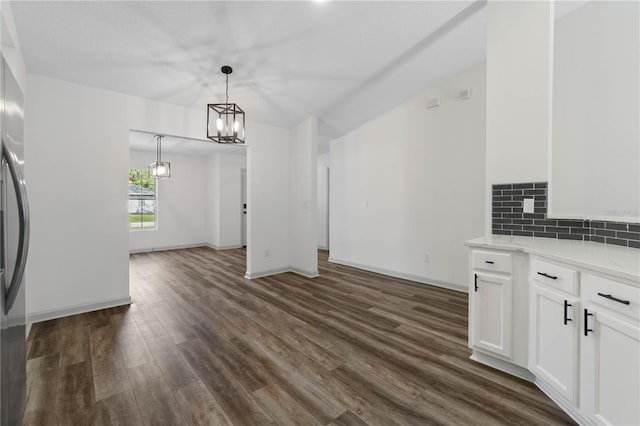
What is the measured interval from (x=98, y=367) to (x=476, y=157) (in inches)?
176

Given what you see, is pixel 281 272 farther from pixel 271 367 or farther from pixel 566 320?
pixel 566 320

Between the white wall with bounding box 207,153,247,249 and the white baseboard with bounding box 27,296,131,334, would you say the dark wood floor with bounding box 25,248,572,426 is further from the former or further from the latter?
the white wall with bounding box 207,153,247,249

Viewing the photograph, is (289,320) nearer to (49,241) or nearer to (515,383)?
(515,383)

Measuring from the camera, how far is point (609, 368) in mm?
1254

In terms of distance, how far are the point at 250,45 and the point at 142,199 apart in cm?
596

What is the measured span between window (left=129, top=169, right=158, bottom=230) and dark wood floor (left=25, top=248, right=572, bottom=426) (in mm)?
4246

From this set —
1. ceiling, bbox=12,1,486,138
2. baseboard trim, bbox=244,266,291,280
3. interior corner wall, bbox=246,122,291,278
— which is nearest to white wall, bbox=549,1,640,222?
ceiling, bbox=12,1,486,138

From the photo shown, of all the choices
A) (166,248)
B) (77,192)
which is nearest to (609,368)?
(77,192)

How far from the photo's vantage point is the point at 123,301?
329 centimetres

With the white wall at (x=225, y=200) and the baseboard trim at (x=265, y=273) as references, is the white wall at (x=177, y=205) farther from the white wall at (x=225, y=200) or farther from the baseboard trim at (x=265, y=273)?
the baseboard trim at (x=265, y=273)

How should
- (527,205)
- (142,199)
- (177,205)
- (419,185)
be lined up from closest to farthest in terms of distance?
(527,205) < (419,185) < (142,199) < (177,205)

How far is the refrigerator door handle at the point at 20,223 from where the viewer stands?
119 cm

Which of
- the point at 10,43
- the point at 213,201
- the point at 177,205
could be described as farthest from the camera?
the point at 213,201

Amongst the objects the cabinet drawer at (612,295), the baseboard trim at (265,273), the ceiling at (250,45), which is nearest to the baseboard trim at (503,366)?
the cabinet drawer at (612,295)
